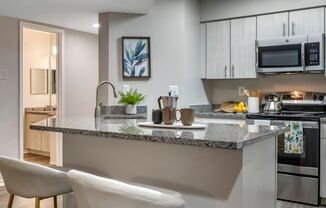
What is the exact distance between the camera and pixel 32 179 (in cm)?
184

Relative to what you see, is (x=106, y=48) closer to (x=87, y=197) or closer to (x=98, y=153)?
(x=98, y=153)

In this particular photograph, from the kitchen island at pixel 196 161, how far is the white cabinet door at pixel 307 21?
206 centimetres

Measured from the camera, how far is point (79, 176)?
1.43 meters

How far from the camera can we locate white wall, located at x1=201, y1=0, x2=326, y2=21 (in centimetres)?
370

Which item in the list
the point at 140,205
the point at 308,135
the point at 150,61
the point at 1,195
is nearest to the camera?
the point at 140,205

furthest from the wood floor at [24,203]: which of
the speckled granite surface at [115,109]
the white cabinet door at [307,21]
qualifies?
the white cabinet door at [307,21]

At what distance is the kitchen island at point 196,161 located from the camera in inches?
64.7

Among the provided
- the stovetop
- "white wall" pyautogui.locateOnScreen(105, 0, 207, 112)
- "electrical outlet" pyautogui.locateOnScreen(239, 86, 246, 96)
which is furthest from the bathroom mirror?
the stovetop

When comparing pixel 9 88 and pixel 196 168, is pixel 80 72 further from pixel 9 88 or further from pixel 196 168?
pixel 196 168

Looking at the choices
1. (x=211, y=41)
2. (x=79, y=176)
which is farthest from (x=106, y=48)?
(x=79, y=176)

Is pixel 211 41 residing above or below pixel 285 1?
below

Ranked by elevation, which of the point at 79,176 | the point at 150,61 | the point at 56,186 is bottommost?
the point at 56,186

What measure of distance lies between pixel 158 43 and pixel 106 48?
0.59m

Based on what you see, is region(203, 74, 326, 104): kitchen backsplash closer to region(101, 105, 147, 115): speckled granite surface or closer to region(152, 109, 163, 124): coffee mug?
region(101, 105, 147, 115): speckled granite surface
